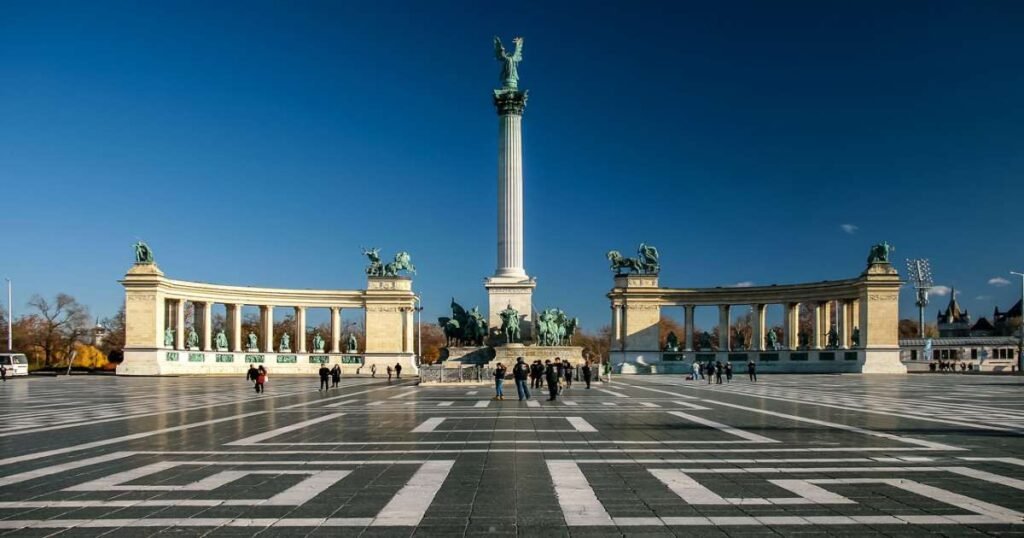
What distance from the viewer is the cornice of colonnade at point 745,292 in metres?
82.2

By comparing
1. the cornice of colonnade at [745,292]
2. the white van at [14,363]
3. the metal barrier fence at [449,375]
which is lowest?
the white van at [14,363]

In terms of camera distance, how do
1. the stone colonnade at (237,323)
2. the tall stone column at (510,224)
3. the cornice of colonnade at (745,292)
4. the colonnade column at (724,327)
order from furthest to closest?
the colonnade column at (724,327) → the cornice of colonnade at (745,292) → the stone colonnade at (237,323) → the tall stone column at (510,224)

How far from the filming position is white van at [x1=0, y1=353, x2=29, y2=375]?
73812mm

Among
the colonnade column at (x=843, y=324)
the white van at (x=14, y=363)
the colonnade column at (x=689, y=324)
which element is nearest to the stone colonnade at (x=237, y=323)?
the white van at (x=14, y=363)

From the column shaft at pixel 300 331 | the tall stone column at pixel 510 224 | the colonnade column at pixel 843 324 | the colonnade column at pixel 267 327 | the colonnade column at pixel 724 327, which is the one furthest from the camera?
the colonnade column at pixel 267 327

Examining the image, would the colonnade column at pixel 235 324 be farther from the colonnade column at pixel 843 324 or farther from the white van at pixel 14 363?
the colonnade column at pixel 843 324

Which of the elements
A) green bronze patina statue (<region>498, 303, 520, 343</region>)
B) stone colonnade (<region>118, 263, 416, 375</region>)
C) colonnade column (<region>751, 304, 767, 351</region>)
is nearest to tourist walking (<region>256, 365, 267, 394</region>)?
green bronze patina statue (<region>498, 303, 520, 343</region>)

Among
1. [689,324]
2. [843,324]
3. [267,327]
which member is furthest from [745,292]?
[267,327]

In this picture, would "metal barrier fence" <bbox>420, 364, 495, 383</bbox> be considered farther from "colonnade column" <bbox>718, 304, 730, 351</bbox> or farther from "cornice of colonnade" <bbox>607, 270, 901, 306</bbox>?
"colonnade column" <bbox>718, 304, 730, 351</bbox>

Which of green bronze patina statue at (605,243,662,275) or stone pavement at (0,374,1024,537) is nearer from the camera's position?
stone pavement at (0,374,1024,537)

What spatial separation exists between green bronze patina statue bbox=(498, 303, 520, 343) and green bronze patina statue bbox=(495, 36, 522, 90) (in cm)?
2184

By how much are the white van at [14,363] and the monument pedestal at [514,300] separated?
4200 centimetres

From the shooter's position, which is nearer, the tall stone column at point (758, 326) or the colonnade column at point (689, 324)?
the tall stone column at point (758, 326)

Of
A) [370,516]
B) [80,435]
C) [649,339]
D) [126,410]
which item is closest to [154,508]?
[370,516]
